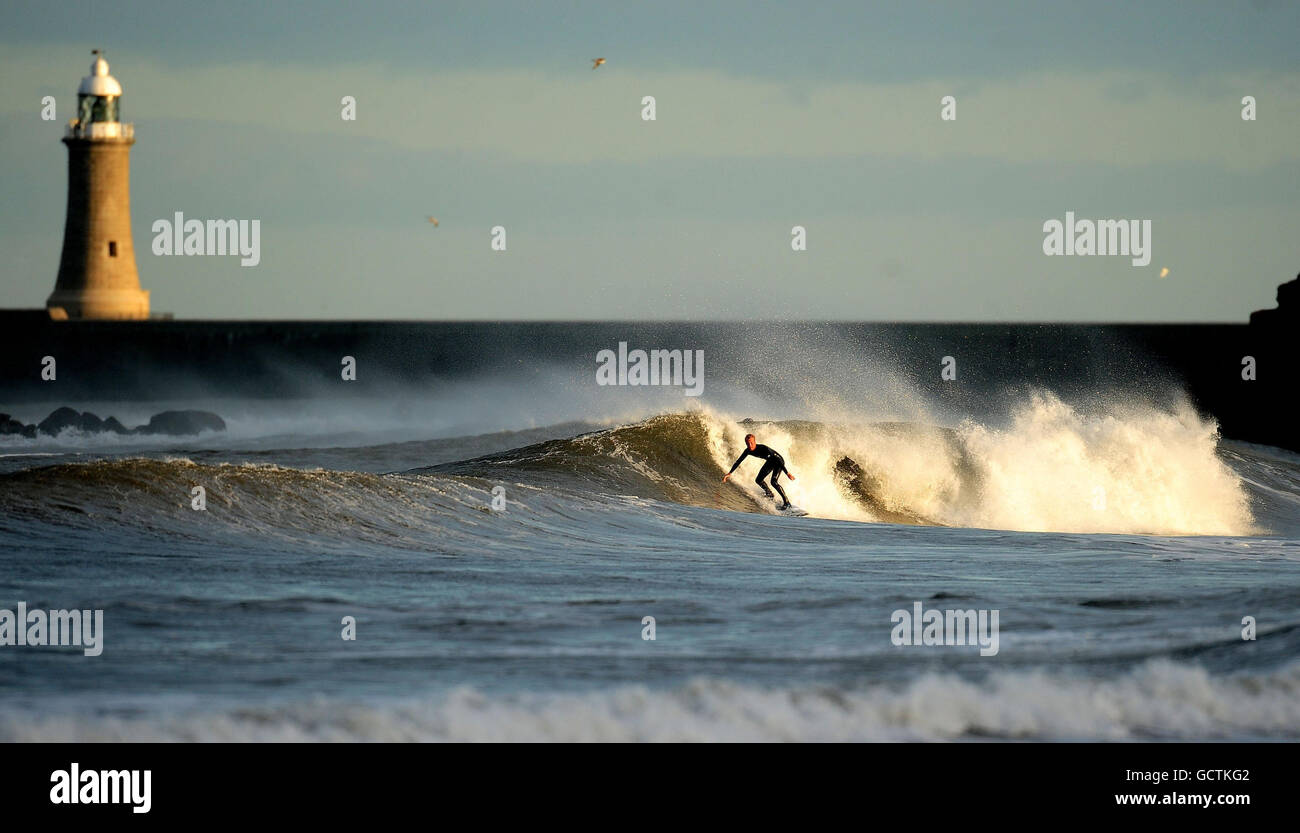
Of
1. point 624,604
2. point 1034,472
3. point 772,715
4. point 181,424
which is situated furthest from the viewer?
point 181,424

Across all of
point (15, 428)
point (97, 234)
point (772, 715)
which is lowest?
point (772, 715)

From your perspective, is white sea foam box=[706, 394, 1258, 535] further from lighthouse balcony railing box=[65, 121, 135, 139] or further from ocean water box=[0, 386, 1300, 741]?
lighthouse balcony railing box=[65, 121, 135, 139]

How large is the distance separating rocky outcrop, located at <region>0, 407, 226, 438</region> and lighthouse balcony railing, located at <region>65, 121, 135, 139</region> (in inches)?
455

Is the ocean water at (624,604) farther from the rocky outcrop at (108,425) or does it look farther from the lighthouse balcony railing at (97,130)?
the lighthouse balcony railing at (97,130)

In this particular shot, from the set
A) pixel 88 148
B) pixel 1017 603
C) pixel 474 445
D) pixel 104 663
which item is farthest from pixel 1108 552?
pixel 88 148

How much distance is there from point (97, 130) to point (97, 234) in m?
3.52

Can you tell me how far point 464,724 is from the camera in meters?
→ 7.85

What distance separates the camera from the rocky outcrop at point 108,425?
42.3m

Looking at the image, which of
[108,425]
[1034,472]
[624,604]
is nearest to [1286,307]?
[1034,472]

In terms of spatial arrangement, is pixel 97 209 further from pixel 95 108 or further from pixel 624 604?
pixel 624 604

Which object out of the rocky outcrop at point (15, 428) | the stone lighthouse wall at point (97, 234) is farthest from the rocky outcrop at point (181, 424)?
the stone lighthouse wall at point (97, 234)

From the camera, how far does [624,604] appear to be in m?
11.1
